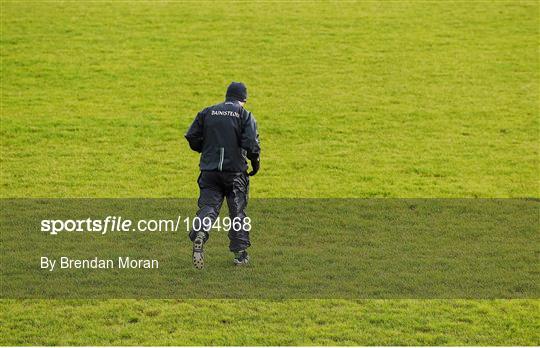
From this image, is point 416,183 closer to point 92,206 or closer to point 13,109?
point 92,206

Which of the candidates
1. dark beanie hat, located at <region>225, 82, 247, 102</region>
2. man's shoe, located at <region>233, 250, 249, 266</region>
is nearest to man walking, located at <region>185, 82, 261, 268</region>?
dark beanie hat, located at <region>225, 82, 247, 102</region>

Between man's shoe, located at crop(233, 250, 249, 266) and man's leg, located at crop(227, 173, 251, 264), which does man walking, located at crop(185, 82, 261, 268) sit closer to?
man's leg, located at crop(227, 173, 251, 264)

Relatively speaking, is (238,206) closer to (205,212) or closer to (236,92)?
(205,212)

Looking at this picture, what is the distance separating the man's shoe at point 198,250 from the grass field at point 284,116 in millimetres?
656

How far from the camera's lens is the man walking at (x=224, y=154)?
11898 mm

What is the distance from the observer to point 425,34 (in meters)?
28.7

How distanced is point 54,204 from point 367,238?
20.0ft

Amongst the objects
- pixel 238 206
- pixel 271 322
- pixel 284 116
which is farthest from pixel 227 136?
pixel 284 116

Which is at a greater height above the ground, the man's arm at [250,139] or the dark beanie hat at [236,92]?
the dark beanie hat at [236,92]

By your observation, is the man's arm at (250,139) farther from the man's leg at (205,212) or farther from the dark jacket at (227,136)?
the man's leg at (205,212)

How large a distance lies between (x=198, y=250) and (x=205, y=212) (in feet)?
1.75

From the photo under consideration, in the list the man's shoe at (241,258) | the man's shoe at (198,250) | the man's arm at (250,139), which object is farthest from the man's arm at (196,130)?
the man's shoe at (241,258)

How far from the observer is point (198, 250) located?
1188cm

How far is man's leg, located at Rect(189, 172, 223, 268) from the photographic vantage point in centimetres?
1183
